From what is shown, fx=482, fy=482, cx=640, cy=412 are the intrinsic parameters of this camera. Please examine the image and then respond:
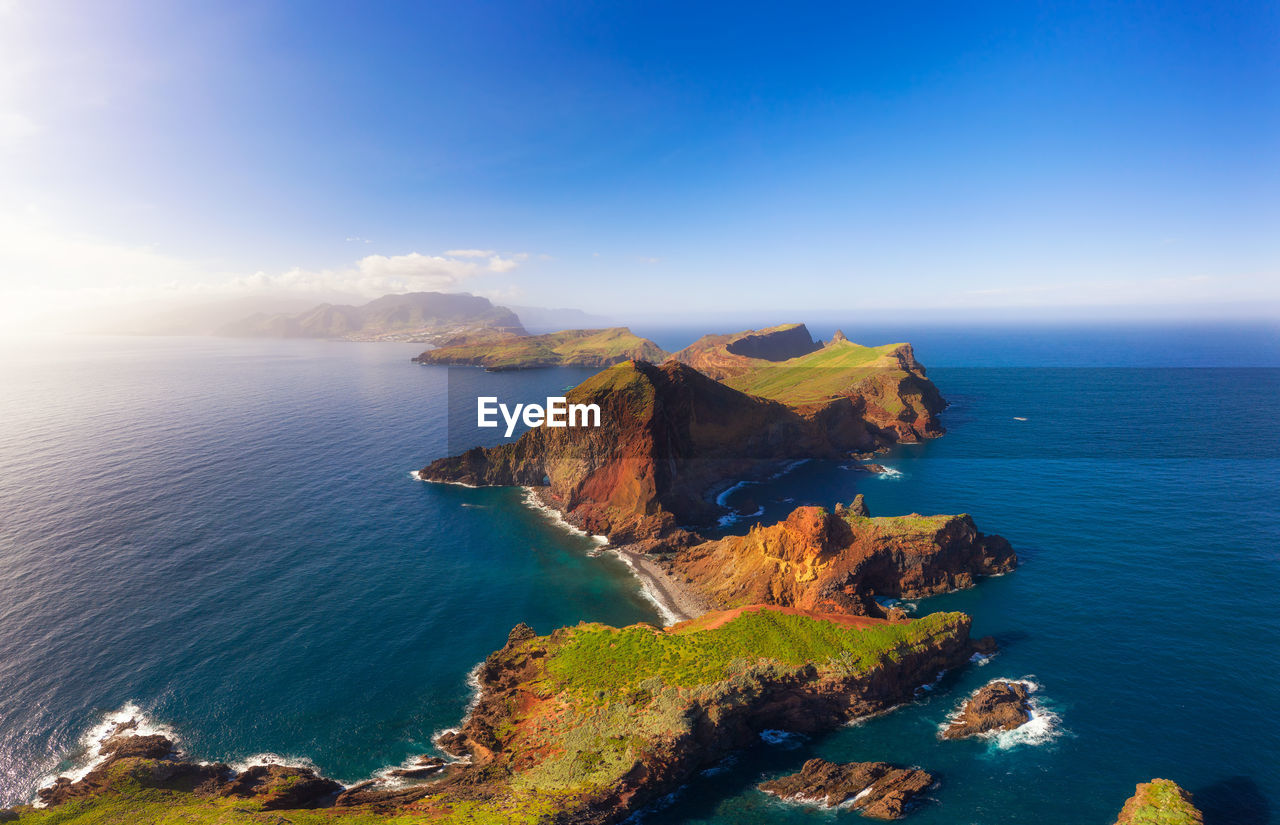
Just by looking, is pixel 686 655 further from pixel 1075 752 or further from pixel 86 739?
pixel 86 739

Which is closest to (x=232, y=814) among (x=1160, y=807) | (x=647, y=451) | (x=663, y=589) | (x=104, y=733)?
(x=104, y=733)

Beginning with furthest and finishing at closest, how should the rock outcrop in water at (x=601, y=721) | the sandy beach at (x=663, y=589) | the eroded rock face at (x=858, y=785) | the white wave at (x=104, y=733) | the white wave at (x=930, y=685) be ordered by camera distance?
the sandy beach at (x=663, y=589) < the white wave at (x=930, y=685) < the white wave at (x=104, y=733) < the eroded rock face at (x=858, y=785) < the rock outcrop in water at (x=601, y=721)

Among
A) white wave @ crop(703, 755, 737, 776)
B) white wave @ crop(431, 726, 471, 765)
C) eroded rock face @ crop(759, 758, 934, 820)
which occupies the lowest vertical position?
white wave @ crop(431, 726, 471, 765)

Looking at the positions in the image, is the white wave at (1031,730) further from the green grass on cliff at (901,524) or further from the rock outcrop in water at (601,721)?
the green grass on cliff at (901,524)

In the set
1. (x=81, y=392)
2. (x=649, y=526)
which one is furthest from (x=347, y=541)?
(x=81, y=392)

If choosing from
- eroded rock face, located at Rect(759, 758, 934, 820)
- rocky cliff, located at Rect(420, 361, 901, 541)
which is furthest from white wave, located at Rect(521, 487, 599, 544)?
eroded rock face, located at Rect(759, 758, 934, 820)

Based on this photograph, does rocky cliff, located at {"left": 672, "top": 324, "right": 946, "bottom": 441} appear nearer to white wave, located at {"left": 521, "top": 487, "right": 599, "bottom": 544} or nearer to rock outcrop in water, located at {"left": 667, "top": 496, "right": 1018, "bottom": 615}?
rock outcrop in water, located at {"left": 667, "top": 496, "right": 1018, "bottom": 615}

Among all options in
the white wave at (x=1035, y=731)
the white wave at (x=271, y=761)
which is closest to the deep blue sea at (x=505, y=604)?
the white wave at (x=1035, y=731)
